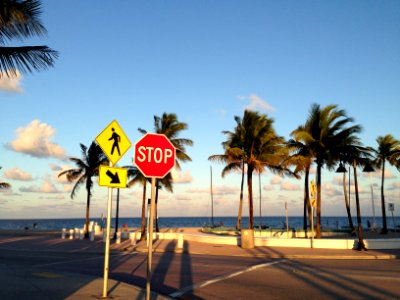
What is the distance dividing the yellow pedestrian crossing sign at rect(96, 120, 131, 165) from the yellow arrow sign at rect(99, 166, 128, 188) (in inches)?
8.3

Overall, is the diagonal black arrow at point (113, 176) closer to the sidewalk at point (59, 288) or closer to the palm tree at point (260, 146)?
the sidewalk at point (59, 288)

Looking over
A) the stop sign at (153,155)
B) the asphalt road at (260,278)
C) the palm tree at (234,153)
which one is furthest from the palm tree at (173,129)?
the stop sign at (153,155)

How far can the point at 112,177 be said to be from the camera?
847 centimetres

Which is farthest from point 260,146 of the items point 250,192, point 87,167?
point 87,167

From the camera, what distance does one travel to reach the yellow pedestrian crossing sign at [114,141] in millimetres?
8469

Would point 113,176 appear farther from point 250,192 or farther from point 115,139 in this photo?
point 250,192

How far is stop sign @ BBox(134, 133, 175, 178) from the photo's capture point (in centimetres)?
666

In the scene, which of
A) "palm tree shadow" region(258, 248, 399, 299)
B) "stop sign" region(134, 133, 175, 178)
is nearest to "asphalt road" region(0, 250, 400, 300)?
"palm tree shadow" region(258, 248, 399, 299)

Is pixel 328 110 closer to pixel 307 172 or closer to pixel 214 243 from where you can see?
pixel 307 172

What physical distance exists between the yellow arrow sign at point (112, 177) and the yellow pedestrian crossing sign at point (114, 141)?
21 cm

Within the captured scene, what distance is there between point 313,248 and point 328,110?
10889 mm

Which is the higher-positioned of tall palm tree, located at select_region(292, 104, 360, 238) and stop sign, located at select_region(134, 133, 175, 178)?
tall palm tree, located at select_region(292, 104, 360, 238)

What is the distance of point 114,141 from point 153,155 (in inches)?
84.6

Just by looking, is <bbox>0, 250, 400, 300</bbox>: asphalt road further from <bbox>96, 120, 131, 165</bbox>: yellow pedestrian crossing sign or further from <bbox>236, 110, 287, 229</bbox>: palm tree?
<bbox>236, 110, 287, 229</bbox>: palm tree
